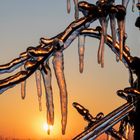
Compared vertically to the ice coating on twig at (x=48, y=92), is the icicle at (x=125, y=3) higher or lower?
higher

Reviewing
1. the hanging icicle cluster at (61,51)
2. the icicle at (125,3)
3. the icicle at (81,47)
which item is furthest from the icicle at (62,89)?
the icicle at (125,3)

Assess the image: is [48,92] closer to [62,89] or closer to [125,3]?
[62,89]

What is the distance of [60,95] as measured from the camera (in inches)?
40.3

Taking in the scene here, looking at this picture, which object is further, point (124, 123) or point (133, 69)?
point (124, 123)

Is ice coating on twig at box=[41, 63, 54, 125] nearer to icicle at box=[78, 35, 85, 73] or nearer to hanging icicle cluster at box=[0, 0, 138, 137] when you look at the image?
hanging icicle cluster at box=[0, 0, 138, 137]

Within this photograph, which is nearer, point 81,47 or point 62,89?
point 62,89

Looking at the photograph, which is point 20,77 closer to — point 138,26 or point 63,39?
point 63,39

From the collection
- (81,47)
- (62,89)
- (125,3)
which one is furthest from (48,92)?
(125,3)

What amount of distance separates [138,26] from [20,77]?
559 mm

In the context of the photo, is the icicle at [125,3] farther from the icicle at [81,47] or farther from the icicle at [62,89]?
the icicle at [62,89]

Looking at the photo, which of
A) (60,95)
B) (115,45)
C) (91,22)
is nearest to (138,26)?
(115,45)

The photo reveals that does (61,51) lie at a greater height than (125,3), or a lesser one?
lesser

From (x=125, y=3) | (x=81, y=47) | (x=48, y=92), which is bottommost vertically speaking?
(x=48, y=92)

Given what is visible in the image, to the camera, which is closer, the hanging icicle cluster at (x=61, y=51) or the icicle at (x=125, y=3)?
the hanging icicle cluster at (x=61, y=51)
